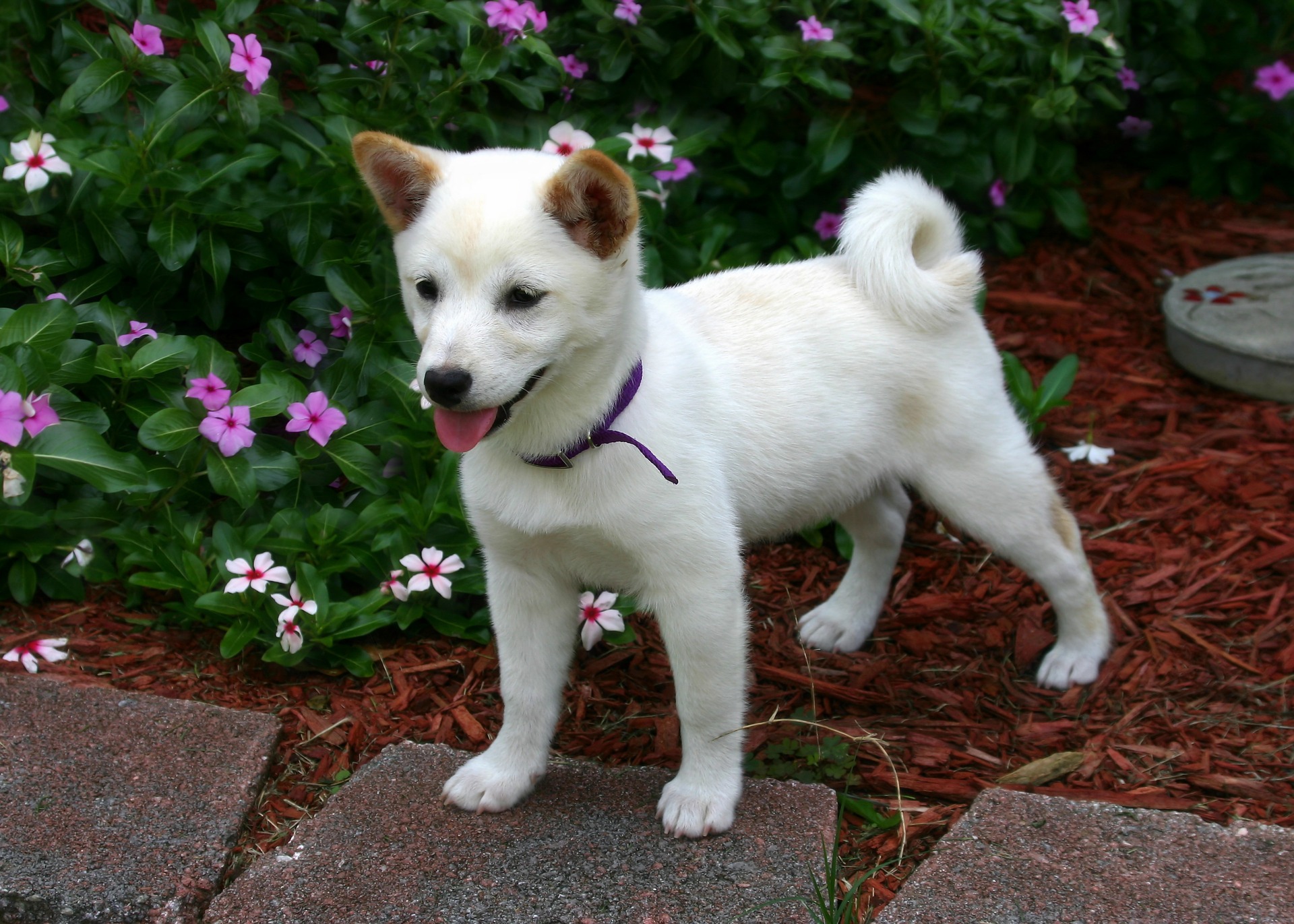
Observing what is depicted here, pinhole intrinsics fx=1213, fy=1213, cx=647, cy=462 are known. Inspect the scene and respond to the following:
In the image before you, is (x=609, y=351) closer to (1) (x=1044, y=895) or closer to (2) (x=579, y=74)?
(1) (x=1044, y=895)

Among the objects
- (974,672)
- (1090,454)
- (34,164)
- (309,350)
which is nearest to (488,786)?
(974,672)

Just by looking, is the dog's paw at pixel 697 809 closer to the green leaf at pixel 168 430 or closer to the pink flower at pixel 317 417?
the pink flower at pixel 317 417

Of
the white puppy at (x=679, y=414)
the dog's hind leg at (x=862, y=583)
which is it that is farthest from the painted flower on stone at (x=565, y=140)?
the dog's hind leg at (x=862, y=583)

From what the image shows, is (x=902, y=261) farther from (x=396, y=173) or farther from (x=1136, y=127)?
(x=1136, y=127)

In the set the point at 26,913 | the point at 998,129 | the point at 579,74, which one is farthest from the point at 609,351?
the point at 998,129

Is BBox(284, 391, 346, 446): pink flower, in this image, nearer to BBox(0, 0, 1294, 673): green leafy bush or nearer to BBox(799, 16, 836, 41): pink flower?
BBox(0, 0, 1294, 673): green leafy bush

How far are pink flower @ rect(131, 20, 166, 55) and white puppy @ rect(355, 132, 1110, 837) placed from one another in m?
1.46

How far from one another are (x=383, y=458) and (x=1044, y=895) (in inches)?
84.9

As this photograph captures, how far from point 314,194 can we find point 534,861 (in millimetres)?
2165

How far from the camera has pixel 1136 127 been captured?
5.97 m

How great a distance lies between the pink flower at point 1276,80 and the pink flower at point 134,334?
191 inches

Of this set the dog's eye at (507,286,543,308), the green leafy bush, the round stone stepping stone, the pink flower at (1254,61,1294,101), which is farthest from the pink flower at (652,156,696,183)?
the pink flower at (1254,61,1294,101)

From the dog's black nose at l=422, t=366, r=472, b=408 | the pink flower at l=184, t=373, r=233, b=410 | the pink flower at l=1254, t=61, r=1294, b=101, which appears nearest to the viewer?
the dog's black nose at l=422, t=366, r=472, b=408

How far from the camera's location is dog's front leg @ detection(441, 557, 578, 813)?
2.83m
